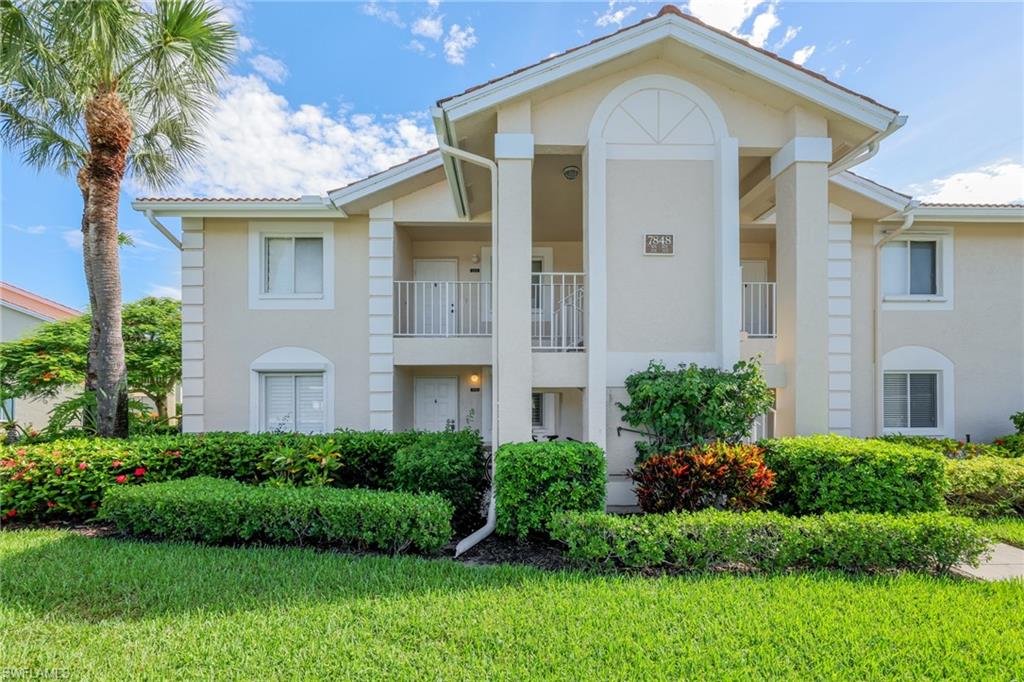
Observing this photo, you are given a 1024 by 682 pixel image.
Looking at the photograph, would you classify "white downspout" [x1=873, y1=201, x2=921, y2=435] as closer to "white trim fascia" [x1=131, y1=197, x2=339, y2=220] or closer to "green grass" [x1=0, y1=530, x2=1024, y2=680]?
"green grass" [x1=0, y1=530, x2=1024, y2=680]

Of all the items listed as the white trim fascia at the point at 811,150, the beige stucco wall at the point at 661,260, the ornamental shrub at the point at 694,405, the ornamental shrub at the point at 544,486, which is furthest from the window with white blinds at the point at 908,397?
the ornamental shrub at the point at 544,486

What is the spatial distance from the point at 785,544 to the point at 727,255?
4022 millimetres

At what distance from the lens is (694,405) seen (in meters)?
6.35

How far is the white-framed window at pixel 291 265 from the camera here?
10.0 meters

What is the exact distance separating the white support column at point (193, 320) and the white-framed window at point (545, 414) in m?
7.29

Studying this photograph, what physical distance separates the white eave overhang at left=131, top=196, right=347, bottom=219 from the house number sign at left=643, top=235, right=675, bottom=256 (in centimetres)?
643

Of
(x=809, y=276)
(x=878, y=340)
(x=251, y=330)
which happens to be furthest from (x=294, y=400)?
(x=878, y=340)

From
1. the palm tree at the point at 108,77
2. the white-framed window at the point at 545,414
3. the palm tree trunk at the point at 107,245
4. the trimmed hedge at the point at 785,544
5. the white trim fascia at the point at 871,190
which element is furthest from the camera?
the white-framed window at the point at 545,414

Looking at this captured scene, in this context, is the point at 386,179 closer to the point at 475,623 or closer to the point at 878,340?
the point at 475,623

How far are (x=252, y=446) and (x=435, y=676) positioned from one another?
5562 millimetres

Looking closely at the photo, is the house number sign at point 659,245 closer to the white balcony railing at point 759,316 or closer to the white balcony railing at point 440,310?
the white balcony railing at point 759,316

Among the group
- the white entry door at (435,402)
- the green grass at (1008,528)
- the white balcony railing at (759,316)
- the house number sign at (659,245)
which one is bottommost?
the green grass at (1008,528)

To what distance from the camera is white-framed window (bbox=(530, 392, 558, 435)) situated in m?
10.9

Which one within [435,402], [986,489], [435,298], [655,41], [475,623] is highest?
[655,41]
